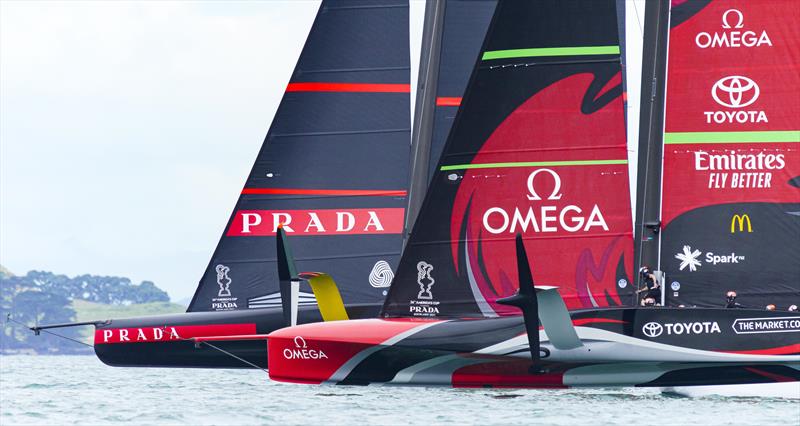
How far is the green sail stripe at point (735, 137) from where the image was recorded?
19422 millimetres

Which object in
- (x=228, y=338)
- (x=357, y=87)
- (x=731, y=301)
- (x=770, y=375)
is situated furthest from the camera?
(x=357, y=87)

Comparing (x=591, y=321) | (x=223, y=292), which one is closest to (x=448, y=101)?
(x=223, y=292)

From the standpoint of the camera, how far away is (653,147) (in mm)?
19578

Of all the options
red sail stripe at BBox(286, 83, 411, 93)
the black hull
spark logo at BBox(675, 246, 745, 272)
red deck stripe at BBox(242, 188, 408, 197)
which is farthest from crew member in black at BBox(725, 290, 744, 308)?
red sail stripe at BBox(286, 83, 411, 93)

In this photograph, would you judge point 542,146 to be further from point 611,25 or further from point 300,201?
point 300,201

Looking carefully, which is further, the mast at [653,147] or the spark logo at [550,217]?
the mast at [653,147]

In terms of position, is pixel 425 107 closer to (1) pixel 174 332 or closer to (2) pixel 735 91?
(1) pixel 174 332

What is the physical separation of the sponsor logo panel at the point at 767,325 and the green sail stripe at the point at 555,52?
3.81 m

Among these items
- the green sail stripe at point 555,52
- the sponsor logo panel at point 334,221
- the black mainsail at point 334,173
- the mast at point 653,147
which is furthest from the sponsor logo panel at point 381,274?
the green sail stripe at point 555,52

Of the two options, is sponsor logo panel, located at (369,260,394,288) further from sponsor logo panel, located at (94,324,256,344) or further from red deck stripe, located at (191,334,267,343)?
red deck stripe, located at (191,334,267,343)

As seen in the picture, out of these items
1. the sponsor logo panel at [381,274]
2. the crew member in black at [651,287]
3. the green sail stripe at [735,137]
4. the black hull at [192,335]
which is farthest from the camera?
the sponsor logo panel at [381,274]

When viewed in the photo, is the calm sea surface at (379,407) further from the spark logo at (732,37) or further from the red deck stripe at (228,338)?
the spark logo at (732,37)

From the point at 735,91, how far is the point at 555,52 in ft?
7.79

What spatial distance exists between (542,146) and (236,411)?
16.7 ft
